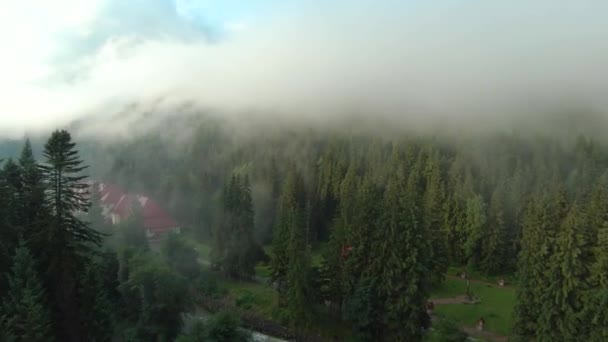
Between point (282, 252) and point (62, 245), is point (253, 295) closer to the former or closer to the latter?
point (282, 252)

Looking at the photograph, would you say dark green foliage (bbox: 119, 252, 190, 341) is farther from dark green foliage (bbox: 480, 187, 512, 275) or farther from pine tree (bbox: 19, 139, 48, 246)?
dark green foliage (bbox: 480, 187, 512, 275)

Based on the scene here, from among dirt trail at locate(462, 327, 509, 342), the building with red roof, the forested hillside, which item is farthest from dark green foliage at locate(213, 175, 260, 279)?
dirt trail at locate(462, 327, 509, 342)

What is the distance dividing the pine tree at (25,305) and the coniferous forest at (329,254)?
0.36 feet

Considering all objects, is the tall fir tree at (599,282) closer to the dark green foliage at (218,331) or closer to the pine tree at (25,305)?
the dark green foliage at (218,331)

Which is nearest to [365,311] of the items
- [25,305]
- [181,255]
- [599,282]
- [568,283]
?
[568,283]

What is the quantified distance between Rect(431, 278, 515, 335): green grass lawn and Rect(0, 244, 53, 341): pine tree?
3346cm

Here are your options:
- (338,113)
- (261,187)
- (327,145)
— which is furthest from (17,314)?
(338,113)

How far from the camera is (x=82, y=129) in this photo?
524 ft

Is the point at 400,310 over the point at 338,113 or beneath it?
beneath

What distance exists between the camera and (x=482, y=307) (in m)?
54.8

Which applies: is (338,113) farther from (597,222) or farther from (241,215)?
(597,222)

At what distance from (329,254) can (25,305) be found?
26653mm

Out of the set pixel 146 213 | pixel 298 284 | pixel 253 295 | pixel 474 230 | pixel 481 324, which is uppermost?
pixel 474 230

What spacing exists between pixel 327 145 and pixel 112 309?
76662mm
